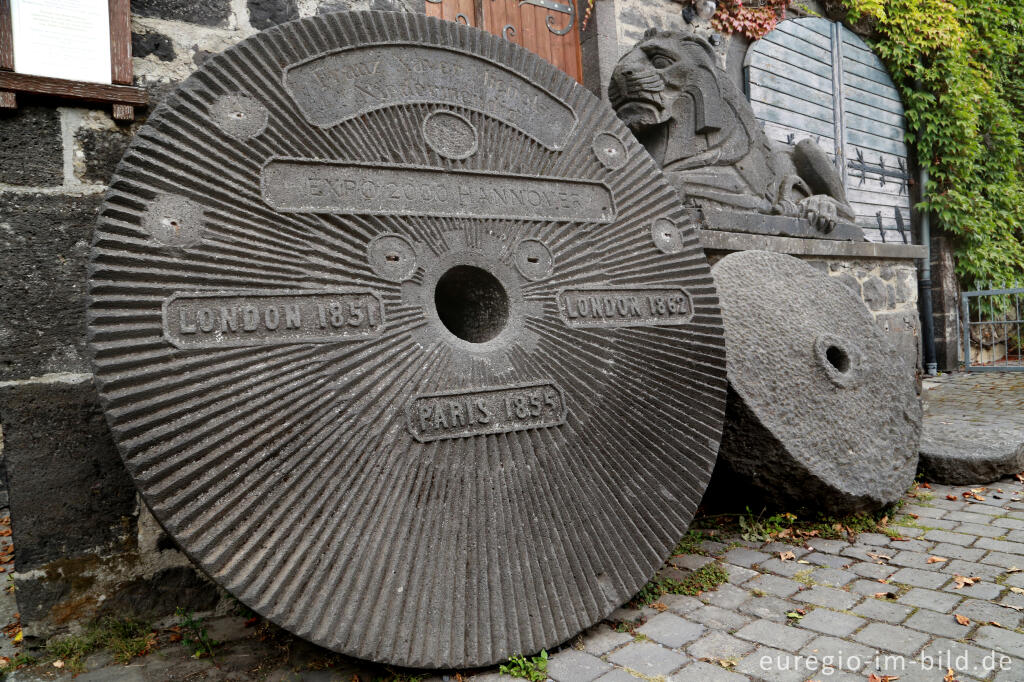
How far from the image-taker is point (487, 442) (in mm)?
1725

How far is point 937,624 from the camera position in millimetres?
1773

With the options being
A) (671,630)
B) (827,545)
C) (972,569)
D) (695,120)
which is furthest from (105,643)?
(695,120)

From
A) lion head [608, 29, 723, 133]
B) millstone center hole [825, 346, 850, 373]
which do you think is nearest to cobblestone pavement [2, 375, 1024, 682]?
millstone center hole [825, 346, 850, 373]

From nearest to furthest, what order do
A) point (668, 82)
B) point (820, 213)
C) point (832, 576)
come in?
1. point (832, 576)
2. point (668, 82)
3. point (820, 213)

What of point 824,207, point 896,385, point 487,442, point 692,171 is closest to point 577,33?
point 692,171

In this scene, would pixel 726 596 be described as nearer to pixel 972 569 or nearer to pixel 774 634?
pixel 774 634

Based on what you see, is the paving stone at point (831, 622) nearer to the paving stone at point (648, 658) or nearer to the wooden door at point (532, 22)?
the paving stone at point (648, 658)

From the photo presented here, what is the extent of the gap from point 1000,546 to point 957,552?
0.60 feet

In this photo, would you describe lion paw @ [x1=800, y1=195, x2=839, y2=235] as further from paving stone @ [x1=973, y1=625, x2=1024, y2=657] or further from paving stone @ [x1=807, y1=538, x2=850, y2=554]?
paving stone @ [x1=973, y1=625, x2=1024, y2=657]

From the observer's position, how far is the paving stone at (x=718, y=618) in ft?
5.96

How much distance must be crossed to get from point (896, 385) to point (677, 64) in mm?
2192

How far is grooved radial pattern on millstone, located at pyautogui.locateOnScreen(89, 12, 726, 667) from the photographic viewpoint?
145cm

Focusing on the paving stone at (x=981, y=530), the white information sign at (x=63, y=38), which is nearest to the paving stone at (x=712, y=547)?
the paving stone at (x=981, y=530)

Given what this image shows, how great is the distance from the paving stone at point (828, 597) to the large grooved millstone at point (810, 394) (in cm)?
44
